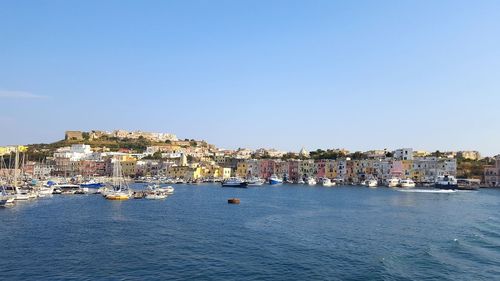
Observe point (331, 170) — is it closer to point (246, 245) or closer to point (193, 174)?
point (193, 174)

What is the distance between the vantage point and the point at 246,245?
23953mm

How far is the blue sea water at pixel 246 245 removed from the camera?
18.6 meters

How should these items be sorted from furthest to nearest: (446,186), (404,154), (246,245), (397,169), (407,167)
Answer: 1. (404,154)
2. (407,167)
3. (397,169)
4. (446,186)
5. (246,245)

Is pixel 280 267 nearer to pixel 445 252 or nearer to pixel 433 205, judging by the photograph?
pixel 445 252

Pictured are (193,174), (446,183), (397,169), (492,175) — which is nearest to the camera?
(446,183)

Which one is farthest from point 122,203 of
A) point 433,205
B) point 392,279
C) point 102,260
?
point 392,279

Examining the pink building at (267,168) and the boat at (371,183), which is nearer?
the boat at (371,183)

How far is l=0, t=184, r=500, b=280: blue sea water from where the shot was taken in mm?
18641

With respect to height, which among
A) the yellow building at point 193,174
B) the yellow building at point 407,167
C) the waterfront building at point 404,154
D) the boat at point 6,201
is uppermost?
the waterfront building at point 404,154

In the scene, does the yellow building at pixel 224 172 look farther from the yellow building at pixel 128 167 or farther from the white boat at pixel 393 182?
the white boat at pixel 393 182

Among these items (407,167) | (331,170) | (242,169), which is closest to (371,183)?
(407,167)

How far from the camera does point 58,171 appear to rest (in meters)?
115

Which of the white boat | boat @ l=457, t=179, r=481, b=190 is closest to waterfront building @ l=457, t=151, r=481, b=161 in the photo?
boat @ l=457, t=179, r=481, b=190

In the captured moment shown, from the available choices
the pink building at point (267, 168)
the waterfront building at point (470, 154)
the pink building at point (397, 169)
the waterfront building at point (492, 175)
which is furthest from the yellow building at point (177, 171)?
the waterfront building at point (470, 154)
